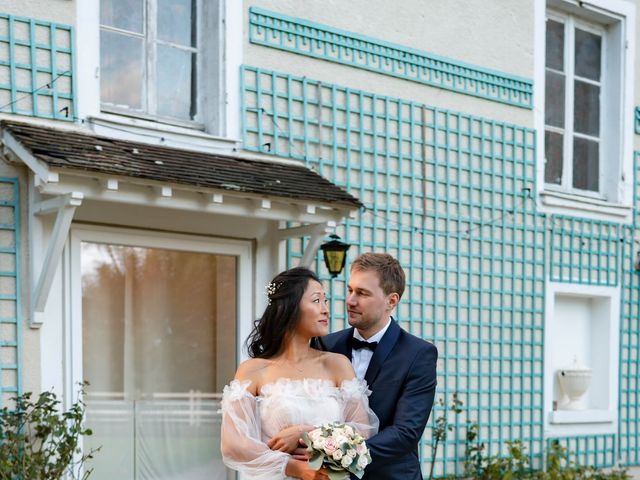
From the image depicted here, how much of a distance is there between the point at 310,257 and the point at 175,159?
1326mm

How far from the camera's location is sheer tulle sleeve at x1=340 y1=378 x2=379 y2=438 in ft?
14.2

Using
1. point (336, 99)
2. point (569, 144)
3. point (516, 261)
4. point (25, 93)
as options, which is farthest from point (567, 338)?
point (25, 93)

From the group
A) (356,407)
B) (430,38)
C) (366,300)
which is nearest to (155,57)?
(430,38)

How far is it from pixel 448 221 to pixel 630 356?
2.98 metres

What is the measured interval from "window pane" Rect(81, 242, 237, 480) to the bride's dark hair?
328 centimetres

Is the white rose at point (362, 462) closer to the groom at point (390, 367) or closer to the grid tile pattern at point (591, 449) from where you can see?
the groom at point (390, 367)

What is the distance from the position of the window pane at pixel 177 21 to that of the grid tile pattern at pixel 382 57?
0.45 m

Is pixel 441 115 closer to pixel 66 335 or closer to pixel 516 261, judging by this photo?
pixel 516 261

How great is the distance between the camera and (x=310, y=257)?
7992mm

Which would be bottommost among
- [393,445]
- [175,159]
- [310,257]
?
[393,445]

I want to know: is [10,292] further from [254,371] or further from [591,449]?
[591,449]

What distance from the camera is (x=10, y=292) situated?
6.77 m

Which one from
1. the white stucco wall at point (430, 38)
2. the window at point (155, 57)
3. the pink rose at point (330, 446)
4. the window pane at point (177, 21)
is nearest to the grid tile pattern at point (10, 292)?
the window at point (155, 57)

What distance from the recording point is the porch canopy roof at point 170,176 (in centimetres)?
645
